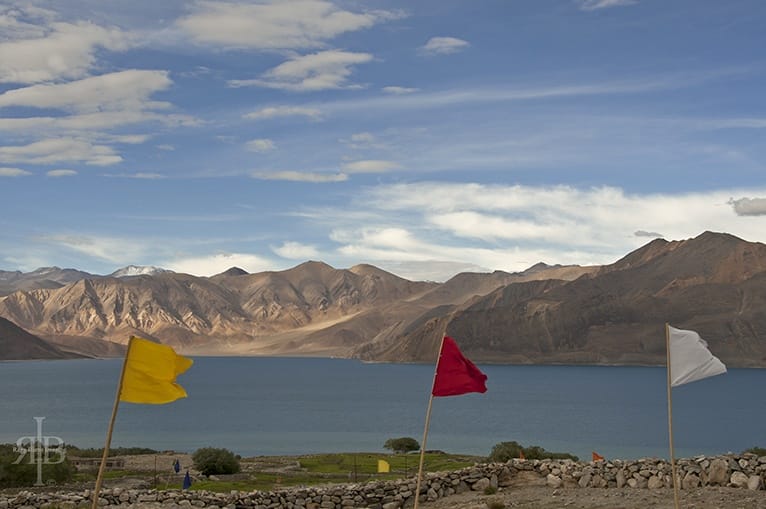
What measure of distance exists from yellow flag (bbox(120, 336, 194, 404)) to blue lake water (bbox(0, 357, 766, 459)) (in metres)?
58.5

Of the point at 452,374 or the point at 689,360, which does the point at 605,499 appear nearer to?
the point at 689,360

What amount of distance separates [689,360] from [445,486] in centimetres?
1188

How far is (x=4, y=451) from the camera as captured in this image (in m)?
Answer: 36.4

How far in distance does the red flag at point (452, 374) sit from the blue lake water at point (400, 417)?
5437cm

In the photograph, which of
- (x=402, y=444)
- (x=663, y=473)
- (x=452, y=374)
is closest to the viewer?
(x=452, y=374)

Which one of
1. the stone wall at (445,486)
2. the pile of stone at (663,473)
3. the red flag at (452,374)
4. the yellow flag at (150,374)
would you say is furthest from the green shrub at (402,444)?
the yellow flag at (150,374)

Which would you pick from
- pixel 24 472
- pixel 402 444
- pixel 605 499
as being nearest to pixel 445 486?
Answer: pixel 605 499

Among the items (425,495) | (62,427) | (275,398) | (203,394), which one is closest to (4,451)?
(425,495)

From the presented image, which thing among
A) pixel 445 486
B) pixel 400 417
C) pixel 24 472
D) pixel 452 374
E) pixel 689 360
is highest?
pixel 689 360

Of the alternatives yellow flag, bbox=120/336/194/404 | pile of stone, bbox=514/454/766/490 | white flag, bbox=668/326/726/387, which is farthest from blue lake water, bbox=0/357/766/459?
yellow flag, bbox=120/336/194/404

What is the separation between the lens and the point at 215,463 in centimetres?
4006

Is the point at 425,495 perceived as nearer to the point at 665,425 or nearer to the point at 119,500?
the point at 119,500

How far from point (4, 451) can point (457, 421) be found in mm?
70150

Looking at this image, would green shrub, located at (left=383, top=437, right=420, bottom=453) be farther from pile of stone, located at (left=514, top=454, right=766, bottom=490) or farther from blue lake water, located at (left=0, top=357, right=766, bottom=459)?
pile of stone, located at (left=514, top=454, right=766, bottom=490)
